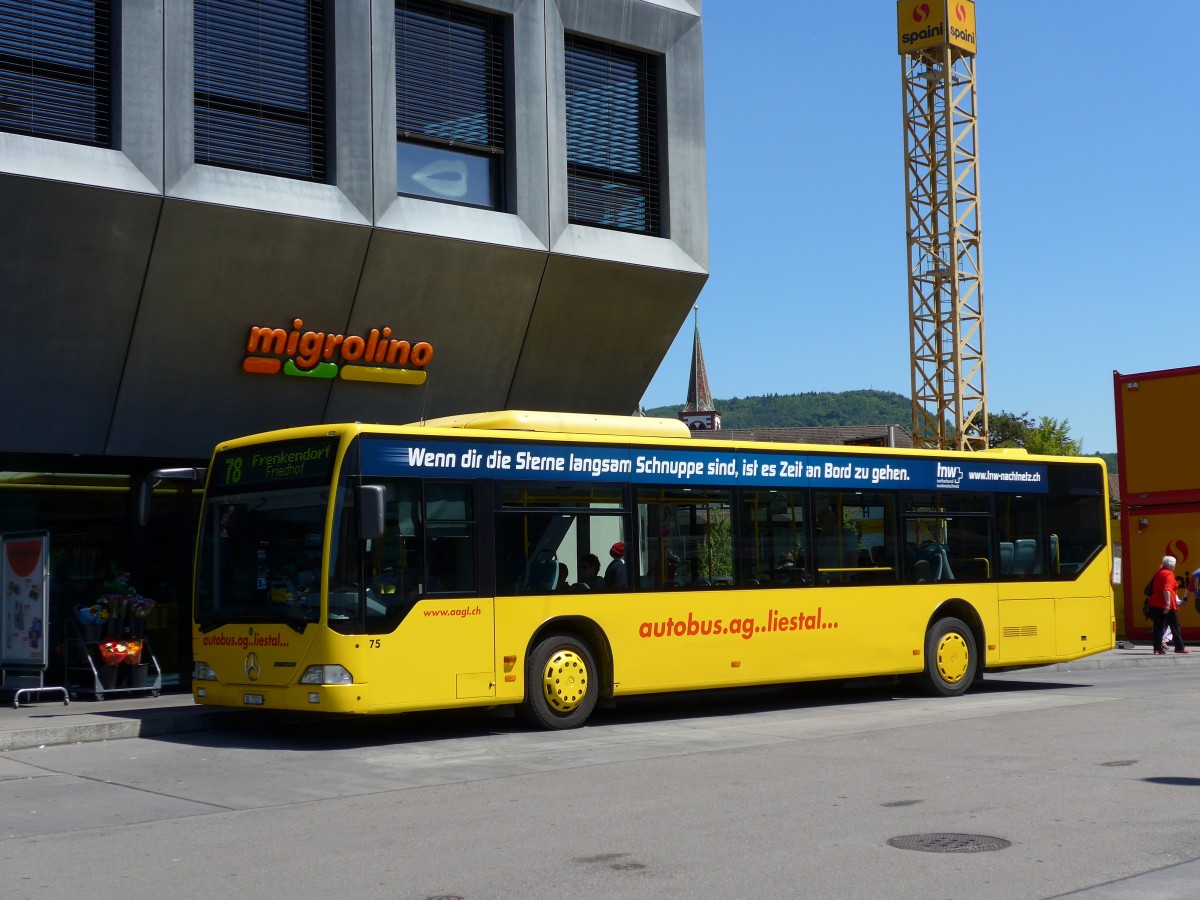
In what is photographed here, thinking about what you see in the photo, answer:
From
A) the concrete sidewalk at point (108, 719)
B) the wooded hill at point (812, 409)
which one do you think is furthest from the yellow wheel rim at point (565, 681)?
the wooded hill at point (812, 409)

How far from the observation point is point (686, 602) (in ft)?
47.5

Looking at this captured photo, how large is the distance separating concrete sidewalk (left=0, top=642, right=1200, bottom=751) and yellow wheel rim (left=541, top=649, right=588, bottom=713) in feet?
10.7

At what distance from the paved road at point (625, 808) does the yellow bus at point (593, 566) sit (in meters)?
0.72

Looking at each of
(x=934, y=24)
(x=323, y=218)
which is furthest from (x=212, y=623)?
(x=934, y=24)

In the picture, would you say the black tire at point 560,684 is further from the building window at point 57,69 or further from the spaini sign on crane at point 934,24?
the spaini sign on crane at point 934,24

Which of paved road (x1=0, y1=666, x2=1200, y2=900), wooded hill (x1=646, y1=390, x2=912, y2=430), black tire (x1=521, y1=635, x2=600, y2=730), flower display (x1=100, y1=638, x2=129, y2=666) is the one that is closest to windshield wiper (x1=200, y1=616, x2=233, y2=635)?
paved road (x1=0, y1=666, x2=1200, y2=900)

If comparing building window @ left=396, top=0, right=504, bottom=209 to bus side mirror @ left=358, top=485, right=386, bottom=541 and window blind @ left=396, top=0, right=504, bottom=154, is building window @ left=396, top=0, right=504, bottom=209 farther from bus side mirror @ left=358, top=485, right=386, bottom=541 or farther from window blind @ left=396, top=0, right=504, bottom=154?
bus side mirror @ left=358, top=485, right=386, bottom=541

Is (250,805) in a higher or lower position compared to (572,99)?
lower

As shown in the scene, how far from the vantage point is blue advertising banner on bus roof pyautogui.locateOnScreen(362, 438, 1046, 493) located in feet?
41.9

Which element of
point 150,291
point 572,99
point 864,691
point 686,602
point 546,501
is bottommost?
point 864,691

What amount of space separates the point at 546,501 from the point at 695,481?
1.94 meters

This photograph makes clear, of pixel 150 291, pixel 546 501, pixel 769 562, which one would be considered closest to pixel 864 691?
pixel 769 562

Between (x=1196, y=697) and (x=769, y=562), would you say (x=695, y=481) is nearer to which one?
(x=769, y=562)

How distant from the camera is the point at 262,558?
42.0ft
